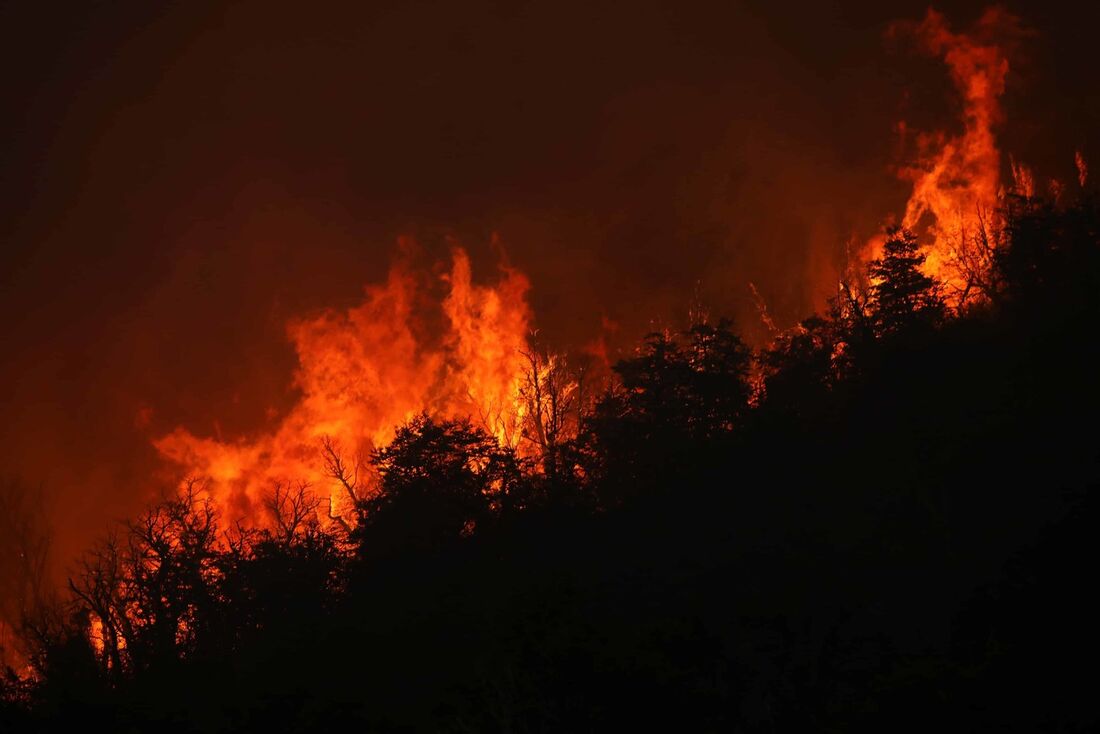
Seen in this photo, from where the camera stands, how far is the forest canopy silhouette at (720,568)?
598 inches

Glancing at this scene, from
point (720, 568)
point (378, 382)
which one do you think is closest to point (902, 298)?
point (720, 568)

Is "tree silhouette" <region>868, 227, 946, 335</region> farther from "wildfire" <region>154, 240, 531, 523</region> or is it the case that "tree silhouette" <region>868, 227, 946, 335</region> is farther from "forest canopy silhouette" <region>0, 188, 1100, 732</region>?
"wildfire" <region>154, 240, 531, 523</region>

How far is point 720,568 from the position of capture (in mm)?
23219

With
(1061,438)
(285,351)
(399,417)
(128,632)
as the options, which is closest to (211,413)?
(285,351)

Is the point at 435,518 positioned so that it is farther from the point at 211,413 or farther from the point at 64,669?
the point at 211,413

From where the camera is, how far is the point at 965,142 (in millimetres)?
55531

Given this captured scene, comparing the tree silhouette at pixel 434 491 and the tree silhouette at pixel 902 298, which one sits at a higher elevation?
the tree silhouette at pixel 902 298

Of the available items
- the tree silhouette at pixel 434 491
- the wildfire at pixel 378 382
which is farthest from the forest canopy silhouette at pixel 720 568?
the wildfire at pixel 378 382

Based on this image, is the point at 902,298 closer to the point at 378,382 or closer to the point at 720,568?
the point at 720,568

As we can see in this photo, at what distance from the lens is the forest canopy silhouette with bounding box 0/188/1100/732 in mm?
15188

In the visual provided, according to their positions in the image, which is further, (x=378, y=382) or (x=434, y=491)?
(x=378, y=382)

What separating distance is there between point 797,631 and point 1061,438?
12.8m

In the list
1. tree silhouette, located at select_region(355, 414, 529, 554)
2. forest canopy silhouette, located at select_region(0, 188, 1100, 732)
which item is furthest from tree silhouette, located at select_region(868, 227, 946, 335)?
tree silhouette, located at select_region(355, 414, 529, 554)

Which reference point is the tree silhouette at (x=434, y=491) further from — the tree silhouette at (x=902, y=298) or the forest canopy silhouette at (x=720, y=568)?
the tree silhouette at (x=902, y=298)
